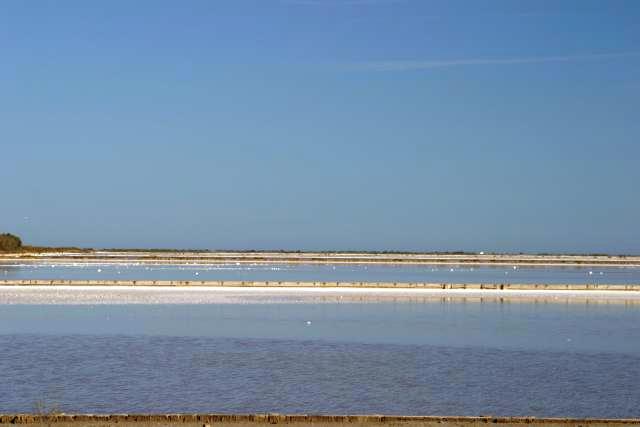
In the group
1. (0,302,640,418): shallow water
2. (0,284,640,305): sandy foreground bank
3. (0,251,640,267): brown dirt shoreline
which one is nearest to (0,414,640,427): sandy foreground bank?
(0,302,640,418): shallow water

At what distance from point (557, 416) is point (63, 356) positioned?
13.2 metres

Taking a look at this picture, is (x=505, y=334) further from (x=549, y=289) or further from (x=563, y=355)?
(x=549, y=289)

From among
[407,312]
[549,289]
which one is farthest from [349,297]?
[549,289]

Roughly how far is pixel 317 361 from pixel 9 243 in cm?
10373

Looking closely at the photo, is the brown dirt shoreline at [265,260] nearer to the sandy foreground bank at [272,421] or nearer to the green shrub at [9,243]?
the green shrub at [9,243]

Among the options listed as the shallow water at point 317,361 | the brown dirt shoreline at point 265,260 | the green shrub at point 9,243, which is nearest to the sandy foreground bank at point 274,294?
the shallow water at point 317,361

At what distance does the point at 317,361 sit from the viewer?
2377cm

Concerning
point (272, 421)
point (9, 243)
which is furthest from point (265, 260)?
point (272, 421)

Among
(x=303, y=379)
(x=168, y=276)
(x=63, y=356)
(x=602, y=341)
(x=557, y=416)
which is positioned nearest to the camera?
(x=557, y=416)

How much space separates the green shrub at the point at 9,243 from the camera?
116312 mm

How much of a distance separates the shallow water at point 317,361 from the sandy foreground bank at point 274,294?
4.90 metres

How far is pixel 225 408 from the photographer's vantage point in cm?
1791

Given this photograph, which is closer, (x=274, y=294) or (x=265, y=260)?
(x=274, y=294)

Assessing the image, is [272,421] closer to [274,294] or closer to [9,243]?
[274,294]
